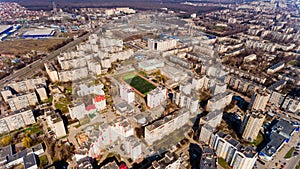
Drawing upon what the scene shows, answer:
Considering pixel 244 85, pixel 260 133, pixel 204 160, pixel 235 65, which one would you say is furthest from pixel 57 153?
pixel 235 65

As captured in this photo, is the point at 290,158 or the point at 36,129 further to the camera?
the point at 36,129

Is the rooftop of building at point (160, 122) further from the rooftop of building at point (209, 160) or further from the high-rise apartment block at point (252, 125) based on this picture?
the high-rise apartment block at point (252, 125)

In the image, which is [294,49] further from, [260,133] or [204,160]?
[204,160]

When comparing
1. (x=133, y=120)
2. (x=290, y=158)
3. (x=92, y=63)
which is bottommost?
(x=290, y=158)

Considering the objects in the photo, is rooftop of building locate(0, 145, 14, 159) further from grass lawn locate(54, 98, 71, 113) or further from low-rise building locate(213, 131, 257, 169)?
low-rise building locate(213, 131, 257, 169)

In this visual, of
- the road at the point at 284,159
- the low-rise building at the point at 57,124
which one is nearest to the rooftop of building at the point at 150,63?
the low-rise building at the point at 57,124

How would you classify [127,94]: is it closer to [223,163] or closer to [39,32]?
[223,163]
